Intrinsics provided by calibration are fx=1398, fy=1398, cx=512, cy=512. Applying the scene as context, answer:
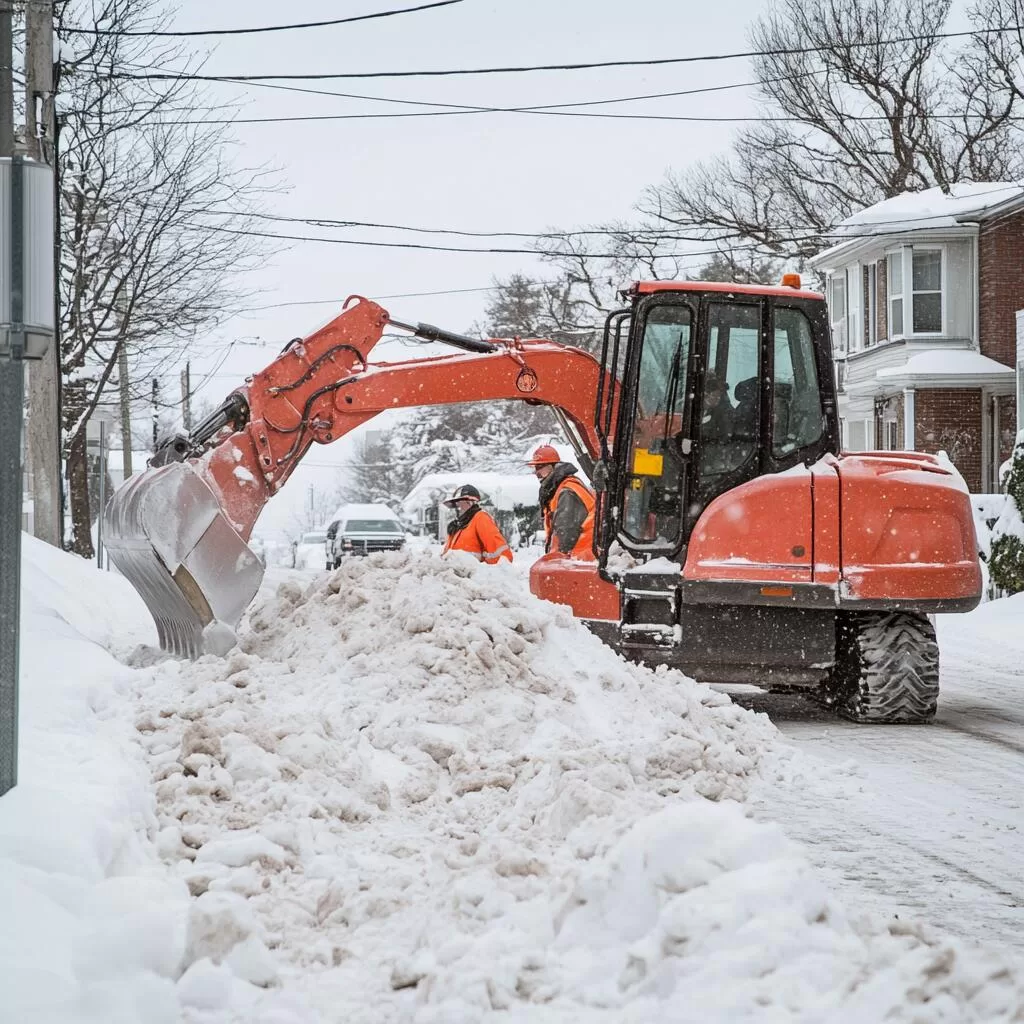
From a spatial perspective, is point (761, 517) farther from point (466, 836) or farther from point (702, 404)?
point (466, 836)

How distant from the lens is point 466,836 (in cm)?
589

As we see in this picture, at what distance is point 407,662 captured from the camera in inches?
324

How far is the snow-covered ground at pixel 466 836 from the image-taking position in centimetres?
376

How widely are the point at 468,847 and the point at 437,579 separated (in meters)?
4.07

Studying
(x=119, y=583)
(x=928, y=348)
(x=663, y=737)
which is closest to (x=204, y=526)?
(x=663, y=737)

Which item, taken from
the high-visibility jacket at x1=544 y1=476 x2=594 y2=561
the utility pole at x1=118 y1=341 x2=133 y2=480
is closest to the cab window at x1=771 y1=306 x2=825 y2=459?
the high-visibility jacket at x1=544 y1=476 x2=594 y2=561

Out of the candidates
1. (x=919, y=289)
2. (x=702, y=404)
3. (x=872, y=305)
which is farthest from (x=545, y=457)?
(x=872, y=305)

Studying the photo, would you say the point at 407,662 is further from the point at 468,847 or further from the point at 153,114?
the point at 153,114

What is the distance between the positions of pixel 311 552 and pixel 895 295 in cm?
2171

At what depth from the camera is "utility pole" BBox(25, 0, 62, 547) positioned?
14164 mm

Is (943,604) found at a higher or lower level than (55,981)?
higher

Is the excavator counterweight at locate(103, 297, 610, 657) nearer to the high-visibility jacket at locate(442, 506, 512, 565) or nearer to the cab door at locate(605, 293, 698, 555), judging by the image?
the cab door at locate(605, 293, 698, 555)

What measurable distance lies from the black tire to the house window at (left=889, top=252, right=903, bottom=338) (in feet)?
74.0

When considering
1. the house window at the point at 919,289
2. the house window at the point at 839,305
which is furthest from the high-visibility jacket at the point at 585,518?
the house window at the point at 839,305
